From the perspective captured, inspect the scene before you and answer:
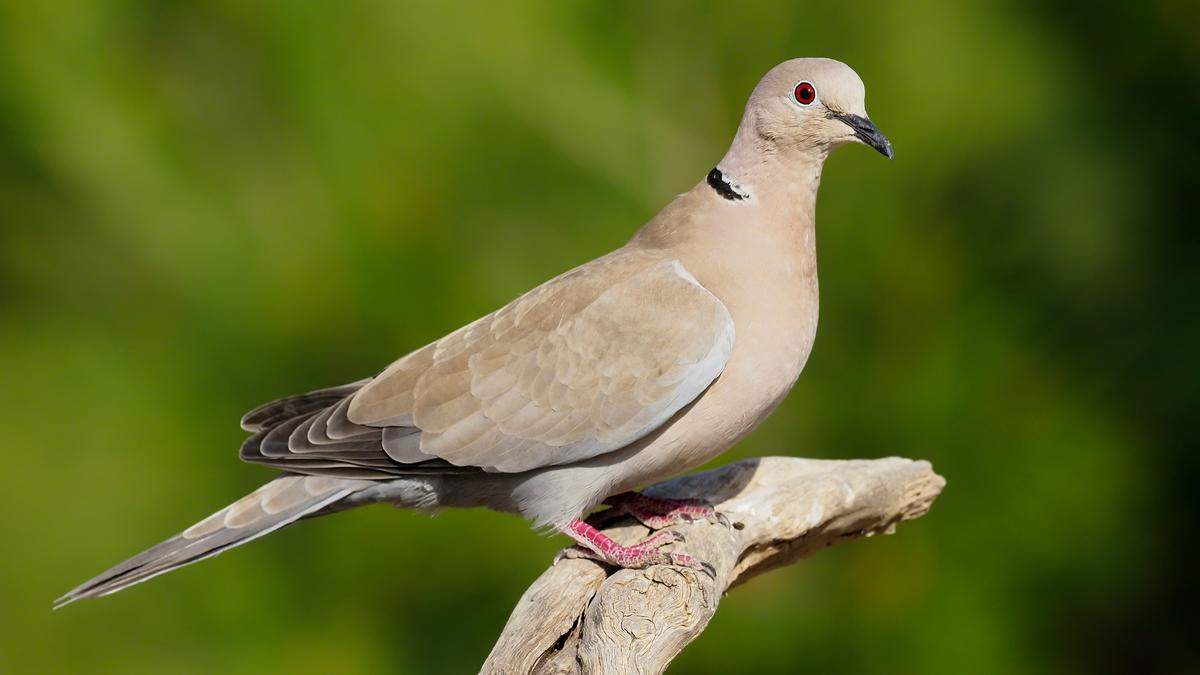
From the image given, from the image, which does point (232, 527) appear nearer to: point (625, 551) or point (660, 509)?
point (625, 551)

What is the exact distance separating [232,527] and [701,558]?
995mm

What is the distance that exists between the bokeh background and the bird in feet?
2.24

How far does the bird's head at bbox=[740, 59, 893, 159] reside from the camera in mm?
2551

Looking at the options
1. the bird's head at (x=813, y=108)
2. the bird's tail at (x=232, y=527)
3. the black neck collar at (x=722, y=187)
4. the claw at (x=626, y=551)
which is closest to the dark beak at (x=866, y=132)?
the bird's head at (x=813, y=108)

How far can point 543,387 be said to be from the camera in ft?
8.49

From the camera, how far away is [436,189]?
11.3 ft

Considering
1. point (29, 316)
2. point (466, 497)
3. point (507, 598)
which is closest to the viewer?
point (466, 497)

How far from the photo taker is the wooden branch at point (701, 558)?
2252 millimetres

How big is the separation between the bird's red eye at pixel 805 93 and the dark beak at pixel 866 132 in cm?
5

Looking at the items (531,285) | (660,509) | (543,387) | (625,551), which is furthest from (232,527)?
(531,285)

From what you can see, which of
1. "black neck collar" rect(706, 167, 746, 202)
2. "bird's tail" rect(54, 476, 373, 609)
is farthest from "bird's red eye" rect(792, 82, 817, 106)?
"bird's tail" rect(54, 476, 373, 609)

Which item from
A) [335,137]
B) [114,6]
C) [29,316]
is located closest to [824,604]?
[335,137]

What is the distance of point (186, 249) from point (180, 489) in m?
0.68

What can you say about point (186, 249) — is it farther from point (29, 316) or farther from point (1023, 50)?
point (1023, 50)
